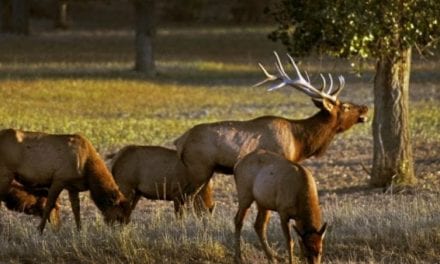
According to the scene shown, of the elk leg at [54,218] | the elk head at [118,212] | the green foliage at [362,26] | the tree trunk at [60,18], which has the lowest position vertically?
the tree trunk at [60,18]

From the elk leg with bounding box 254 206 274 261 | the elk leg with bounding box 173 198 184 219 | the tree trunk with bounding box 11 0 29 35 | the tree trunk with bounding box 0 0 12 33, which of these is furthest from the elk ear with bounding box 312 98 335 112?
the tree trunk with bounding box 0 0 12 33

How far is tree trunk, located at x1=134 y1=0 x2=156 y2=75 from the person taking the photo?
44125mm

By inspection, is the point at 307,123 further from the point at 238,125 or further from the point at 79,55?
the point at 79,55

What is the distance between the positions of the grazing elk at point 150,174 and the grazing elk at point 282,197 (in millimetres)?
3216

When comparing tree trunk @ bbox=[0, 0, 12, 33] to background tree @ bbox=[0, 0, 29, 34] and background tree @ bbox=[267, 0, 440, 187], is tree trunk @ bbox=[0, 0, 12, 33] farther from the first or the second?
background tree @ bbox=[267, 0, 440, 187]

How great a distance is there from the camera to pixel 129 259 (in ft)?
39.9

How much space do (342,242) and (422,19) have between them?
6.21m

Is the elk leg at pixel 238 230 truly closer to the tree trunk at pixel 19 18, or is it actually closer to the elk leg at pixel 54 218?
the elk leg at pixel 54 218

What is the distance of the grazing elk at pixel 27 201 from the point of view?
15.3 metres

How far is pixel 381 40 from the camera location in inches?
720

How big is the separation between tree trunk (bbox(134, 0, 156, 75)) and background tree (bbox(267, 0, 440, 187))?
2454cm

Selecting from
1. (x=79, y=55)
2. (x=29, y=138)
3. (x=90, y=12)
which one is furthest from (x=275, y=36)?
(x=90, y=12)

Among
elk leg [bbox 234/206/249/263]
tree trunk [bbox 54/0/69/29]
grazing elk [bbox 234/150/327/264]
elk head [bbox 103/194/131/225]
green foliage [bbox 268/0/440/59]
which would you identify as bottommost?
tree trunk [bbox 54/0/69/29]

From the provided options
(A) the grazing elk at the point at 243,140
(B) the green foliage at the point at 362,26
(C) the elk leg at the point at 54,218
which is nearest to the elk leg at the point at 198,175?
(A) the grazing elk at the point at 243,140
